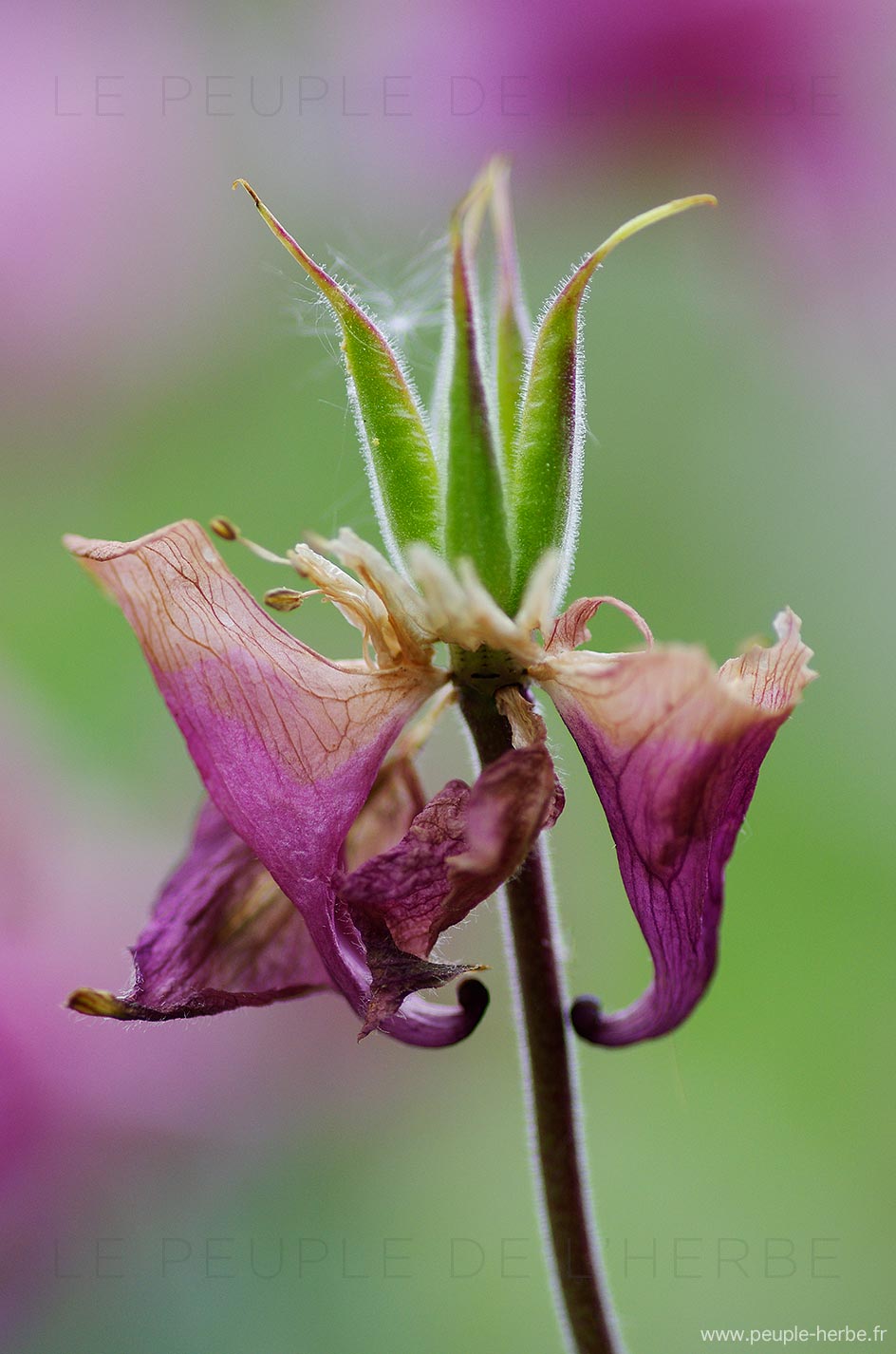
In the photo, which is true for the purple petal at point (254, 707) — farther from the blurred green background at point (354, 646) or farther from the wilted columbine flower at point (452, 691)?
the blurred green background at point (354, 646)

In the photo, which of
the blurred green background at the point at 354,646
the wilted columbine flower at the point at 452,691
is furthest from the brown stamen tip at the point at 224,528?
the blurred green background at the point at 354,646

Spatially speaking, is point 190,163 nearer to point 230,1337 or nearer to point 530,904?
point 230,1337

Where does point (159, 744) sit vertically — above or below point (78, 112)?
below

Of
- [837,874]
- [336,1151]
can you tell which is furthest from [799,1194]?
[336,1151]

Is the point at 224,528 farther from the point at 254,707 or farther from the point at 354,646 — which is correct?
the point at 354,646

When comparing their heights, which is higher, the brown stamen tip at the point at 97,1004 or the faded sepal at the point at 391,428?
the faded sepal at the point at 391,428

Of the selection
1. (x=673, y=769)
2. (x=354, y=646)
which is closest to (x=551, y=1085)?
(x=673, y=769)
